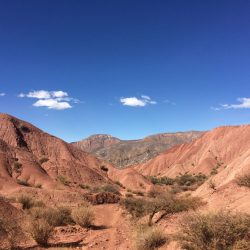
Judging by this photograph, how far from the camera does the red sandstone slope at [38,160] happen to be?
4943cm

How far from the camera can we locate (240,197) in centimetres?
1756

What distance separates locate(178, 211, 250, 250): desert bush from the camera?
9984 millimetres

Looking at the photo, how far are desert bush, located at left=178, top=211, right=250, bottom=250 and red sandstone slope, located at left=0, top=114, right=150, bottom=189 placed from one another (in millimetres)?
31421

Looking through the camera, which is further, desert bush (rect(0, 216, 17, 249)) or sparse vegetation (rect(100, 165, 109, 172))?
sparse vegetation (rect(100, 165, 109, 172))

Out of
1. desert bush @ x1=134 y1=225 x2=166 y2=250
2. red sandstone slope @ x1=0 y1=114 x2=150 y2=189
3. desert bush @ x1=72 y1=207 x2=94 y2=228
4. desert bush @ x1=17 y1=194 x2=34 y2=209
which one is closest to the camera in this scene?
desert bush @ x1=134 y1=225 x2=166 y2=250

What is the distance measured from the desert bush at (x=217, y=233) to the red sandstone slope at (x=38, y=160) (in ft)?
103

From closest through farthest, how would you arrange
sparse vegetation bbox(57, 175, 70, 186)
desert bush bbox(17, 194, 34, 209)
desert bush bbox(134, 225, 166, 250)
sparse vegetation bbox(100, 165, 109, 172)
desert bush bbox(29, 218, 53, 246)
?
desert bush bbox(134, 225, 166, 250)
desert bush bbox(29, 218, 53, 246)
desert bush bbox(17, 194, 34, 209)
sparse vegetation bbox(57, 175, 70, 186)
sparse vegetation bbox(100, 165, 109, 172)

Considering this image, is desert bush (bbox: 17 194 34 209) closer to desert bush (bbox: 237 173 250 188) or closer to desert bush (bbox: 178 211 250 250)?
desert bush (bbox: 237 173 250 188)

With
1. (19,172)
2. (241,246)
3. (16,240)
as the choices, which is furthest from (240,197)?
(19,172)

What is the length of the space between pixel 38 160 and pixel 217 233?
180 feet

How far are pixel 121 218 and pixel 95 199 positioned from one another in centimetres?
1071

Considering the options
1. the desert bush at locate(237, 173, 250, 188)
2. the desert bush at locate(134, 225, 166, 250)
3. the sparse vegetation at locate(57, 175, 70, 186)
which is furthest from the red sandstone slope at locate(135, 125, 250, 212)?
the desert bush at locate(134, 225, 166, 250)

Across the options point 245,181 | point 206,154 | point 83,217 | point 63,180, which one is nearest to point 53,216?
point 83,217

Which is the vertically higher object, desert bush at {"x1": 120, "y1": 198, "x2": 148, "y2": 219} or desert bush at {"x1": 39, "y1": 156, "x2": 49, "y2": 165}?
desert bush at {"x1": 39, "y1": 156, "x2": 49, "y2": 165}
